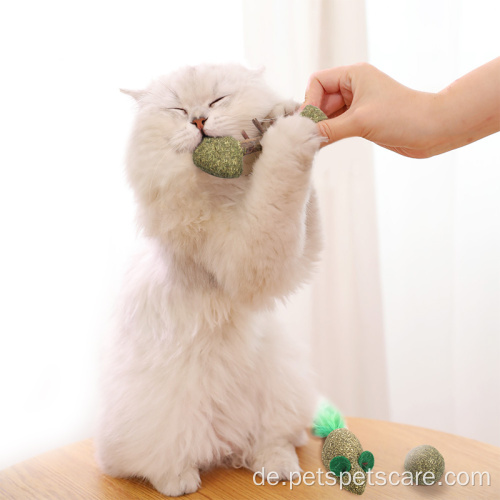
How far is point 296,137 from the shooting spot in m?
0.76

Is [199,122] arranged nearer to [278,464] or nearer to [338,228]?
[278,464]

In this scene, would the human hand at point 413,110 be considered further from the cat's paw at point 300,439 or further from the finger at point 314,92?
the cat's paw at point 300,439

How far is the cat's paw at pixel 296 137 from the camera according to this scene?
764 millimetres

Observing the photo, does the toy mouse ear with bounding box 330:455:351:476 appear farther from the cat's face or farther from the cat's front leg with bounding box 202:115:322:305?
the cat's face

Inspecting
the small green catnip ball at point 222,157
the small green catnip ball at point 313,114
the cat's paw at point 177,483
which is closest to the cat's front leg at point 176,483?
the cat's paw at point 177,483

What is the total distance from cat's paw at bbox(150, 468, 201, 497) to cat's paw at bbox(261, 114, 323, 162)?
0.55m

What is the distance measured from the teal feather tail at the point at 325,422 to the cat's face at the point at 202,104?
1.90 ft

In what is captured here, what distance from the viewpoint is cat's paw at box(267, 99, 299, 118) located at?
865mm

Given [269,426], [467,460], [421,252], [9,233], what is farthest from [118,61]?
[467,460]

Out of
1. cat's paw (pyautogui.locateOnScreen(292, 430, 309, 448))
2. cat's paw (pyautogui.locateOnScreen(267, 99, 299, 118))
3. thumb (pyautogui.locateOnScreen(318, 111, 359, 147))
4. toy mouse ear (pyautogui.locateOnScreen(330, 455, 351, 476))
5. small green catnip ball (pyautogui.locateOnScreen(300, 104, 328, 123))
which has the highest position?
cat's paw (pyautogui.locateOnScreen(267, 99, 299, 118))

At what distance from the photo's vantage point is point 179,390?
918 mm

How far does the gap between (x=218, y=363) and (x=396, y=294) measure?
3.16ft

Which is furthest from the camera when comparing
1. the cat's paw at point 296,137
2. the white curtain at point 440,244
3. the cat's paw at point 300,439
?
the white curtain at point 440,244

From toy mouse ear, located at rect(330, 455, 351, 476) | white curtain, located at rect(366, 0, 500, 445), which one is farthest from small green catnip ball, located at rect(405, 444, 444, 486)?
white curtain, located at rect(366, 0, 500, 445)
